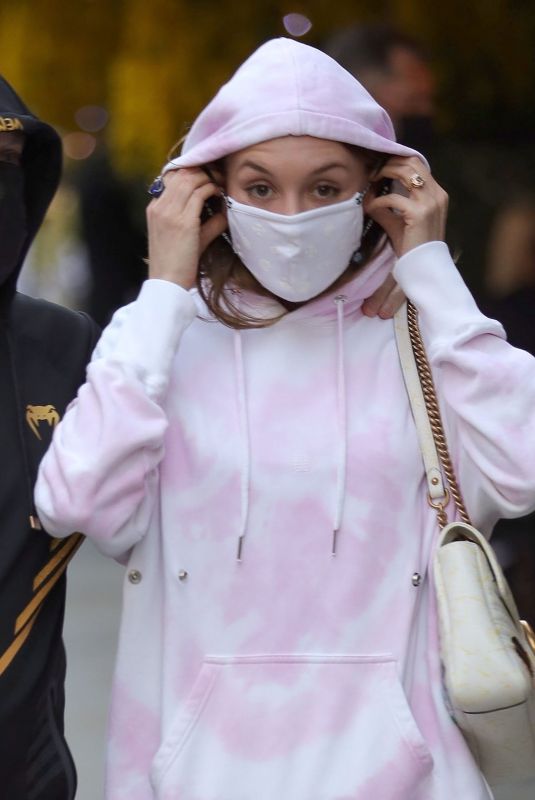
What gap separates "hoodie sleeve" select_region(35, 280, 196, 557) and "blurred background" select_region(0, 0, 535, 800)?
2776 millimetres

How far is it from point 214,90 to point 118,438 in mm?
6637

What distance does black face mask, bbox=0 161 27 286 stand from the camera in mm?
3330

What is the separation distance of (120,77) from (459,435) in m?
7.11

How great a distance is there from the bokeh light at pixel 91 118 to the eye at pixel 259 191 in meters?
8.77

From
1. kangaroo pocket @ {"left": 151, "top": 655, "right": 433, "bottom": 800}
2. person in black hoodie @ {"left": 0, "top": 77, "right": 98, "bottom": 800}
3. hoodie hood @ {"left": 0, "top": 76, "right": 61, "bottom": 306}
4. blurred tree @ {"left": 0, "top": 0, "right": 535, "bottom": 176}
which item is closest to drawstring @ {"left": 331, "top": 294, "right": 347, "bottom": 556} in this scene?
kangaroo pocket @ {"left": 151, "top": 655, "right": 433, "bottom": 800}

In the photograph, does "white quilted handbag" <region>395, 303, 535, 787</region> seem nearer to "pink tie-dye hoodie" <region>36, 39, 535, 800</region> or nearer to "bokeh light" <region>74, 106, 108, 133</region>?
"pink tie-dye hoodie" <region>36, 39, 535, 800</region>

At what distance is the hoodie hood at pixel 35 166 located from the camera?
11.3ft

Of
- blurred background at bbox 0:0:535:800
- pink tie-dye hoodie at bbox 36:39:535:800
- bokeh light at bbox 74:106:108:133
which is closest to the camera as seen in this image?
pink tie-dye hoodie at bbox 36:39:535:800

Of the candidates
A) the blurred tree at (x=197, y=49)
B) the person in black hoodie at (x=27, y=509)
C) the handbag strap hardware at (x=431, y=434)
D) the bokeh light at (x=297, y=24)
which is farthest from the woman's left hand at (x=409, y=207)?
the bokeh light at (x=297, y=24)

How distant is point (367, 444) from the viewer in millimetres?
3191

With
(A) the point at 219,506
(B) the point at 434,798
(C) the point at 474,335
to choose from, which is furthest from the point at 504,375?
(B) the point at 434,798

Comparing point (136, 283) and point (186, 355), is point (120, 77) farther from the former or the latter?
point (186, 355)

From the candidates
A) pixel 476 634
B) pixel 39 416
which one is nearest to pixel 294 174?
pixel 39 416

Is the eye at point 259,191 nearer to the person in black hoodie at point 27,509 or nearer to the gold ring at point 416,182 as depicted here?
the gold ring at point 416,182
